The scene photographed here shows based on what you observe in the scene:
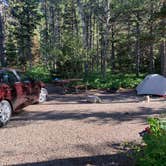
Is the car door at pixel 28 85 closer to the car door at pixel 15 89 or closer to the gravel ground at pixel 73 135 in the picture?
the car door at pixel 15 89

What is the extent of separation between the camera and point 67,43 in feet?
64.4

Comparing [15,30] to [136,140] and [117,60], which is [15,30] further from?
[136,140]

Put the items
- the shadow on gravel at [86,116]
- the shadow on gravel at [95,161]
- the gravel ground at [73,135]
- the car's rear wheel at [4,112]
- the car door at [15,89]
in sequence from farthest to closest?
the car door at [15,89] → the shadow on gravel at [86,116] → the car's rear wheel at [4,112] → the gravel ground at [73,135] → the shadow on gravel at [95,161]

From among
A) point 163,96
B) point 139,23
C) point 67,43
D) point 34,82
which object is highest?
point 139,23

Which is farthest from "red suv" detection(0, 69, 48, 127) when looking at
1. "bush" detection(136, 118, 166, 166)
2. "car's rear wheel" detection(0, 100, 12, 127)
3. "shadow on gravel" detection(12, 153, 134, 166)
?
"bush" detection(136, 118, 166, 166)

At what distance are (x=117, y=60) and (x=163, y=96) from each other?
655 inches

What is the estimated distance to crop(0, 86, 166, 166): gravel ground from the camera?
225 inches

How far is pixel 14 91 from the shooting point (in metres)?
8.99

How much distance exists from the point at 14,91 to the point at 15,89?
0.38 feet

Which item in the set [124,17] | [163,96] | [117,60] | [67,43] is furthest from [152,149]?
[117,60]

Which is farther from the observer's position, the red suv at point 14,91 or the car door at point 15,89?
the car door at point 15,89

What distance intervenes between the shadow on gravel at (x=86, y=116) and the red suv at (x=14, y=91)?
1.14 ft

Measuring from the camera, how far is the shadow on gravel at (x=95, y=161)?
5.44 metres

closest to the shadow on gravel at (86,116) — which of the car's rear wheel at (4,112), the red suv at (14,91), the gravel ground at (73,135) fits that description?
the gravel ground at (73,135)
